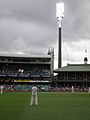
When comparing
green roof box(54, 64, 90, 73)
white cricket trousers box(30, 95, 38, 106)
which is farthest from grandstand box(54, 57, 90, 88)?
white cricket trousers box(30, 95, 38, 106)

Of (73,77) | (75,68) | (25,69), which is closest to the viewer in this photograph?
(73,77)

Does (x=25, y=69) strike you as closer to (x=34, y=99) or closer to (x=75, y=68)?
(x=75, y=68)

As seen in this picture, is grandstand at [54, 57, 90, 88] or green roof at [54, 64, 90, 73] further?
green roof at [54, 64, 90, 73]

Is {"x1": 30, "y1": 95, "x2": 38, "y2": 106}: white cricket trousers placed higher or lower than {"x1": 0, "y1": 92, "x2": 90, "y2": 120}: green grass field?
higher

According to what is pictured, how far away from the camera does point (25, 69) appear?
9962cm

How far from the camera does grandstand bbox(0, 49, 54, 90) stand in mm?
92438

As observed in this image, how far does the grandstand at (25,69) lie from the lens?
3639 inches

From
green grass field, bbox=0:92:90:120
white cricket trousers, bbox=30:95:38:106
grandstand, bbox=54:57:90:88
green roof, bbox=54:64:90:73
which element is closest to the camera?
green grass field, bbox=0:92:90:120

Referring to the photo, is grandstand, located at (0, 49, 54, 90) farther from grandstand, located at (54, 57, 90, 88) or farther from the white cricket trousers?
the white cricket trousers

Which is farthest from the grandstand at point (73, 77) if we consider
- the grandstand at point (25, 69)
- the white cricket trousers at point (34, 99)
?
the white cricket trousers at point (34, 99)

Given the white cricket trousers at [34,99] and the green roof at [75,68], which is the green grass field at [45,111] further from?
the green roof at [75,68]

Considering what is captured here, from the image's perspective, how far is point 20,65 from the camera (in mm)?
99625

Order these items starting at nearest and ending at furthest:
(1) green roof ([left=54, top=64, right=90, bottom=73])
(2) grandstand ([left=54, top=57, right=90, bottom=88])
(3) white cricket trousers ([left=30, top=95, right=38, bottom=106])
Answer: (3) white cricket trousers ([left=30, top=95, right=38, bottom=106]) → (2) grandstand ([left=54, top=57, right=90, bottom=88]) → (1) green roof ([left=54, top=64, right=90, bottom=73])

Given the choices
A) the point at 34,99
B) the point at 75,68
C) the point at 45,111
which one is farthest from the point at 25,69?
the point at 45,111
